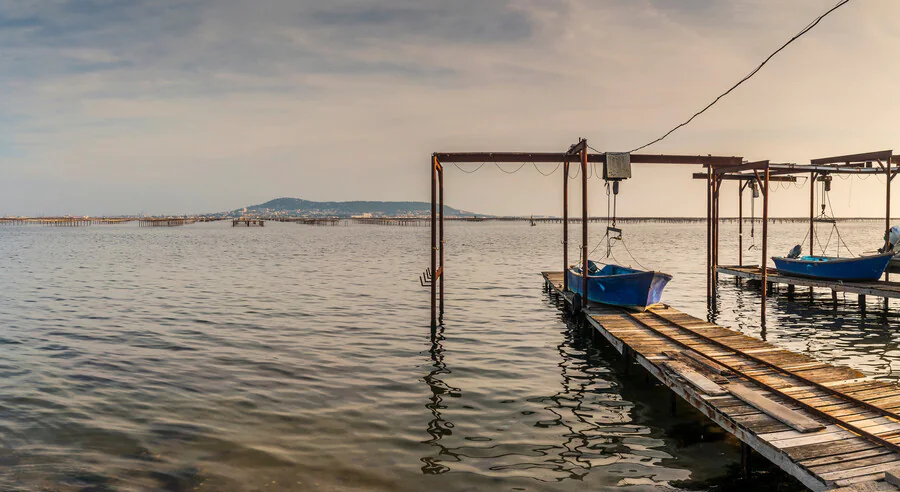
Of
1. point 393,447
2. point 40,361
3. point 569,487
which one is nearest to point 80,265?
point 40,361

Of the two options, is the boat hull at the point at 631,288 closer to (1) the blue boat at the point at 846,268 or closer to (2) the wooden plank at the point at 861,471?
(1) the blue boat at the point at 846,268

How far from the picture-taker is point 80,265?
3691cm

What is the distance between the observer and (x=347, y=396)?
433 inches

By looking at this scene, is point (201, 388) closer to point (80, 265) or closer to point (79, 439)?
point (79, 439)

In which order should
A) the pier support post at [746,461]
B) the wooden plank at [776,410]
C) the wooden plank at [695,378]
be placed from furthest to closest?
the wooden plank at [695,378] → the pier support post at [746,461] → the wooden plank at [776,410]

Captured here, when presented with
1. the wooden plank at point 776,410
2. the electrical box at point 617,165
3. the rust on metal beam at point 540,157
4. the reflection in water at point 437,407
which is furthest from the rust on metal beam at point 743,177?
the wooden plank at point 776,410

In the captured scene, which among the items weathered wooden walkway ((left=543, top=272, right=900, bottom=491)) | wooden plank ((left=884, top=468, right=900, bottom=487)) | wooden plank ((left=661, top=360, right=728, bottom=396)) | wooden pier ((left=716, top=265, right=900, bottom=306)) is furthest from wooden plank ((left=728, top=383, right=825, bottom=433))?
wooden pier ((left=716, top=265, right=900, bottom=306))

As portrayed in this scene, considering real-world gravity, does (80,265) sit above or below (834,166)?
below

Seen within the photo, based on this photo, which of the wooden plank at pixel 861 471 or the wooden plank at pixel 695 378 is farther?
the wooden plank at pixel 695 378

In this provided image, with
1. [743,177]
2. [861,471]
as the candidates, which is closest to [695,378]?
[861,471]

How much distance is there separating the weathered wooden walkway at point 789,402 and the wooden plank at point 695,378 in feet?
0.05

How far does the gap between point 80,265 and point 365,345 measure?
30243mm

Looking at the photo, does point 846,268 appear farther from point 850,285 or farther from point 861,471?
point 861,471

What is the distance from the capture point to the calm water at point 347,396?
780 centimetres
